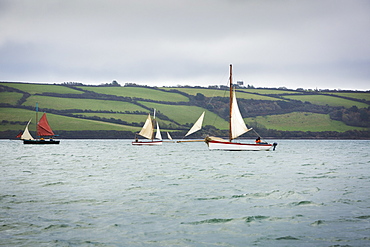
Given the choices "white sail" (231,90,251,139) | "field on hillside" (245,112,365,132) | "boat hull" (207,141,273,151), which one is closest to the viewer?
"white sail" (231,90,251,139)

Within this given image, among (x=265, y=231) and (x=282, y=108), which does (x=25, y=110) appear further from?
(x=265, y=231)

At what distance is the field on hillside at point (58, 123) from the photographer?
14975cm

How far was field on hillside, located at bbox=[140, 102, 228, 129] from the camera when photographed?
178 meters

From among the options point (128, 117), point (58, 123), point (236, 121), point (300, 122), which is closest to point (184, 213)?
point (236, 121)

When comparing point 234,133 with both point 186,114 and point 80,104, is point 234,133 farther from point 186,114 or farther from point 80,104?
point 80,104

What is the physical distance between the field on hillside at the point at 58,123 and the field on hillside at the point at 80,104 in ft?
30.6

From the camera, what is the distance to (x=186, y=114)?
600ft

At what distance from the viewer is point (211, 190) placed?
23.2 metres

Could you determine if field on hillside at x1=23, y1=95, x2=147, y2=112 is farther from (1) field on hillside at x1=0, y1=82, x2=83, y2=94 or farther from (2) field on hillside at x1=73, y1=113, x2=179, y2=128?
(1) field on hillside at x1=0, y1=82, x2=83, y2=94

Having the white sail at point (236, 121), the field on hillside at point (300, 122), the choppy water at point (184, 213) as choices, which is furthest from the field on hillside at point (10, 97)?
the choppy water at point (184, 213)

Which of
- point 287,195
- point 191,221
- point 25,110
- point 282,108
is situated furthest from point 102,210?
point 282,108

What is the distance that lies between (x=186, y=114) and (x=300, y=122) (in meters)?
48.1

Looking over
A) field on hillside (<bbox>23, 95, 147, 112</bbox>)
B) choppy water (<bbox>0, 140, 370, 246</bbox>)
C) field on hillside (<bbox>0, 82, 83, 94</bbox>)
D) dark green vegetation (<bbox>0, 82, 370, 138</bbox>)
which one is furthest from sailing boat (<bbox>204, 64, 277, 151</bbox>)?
field on hillside (<bbox>0, 82, 83, 94</bbox>)

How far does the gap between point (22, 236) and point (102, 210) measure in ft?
14.5
